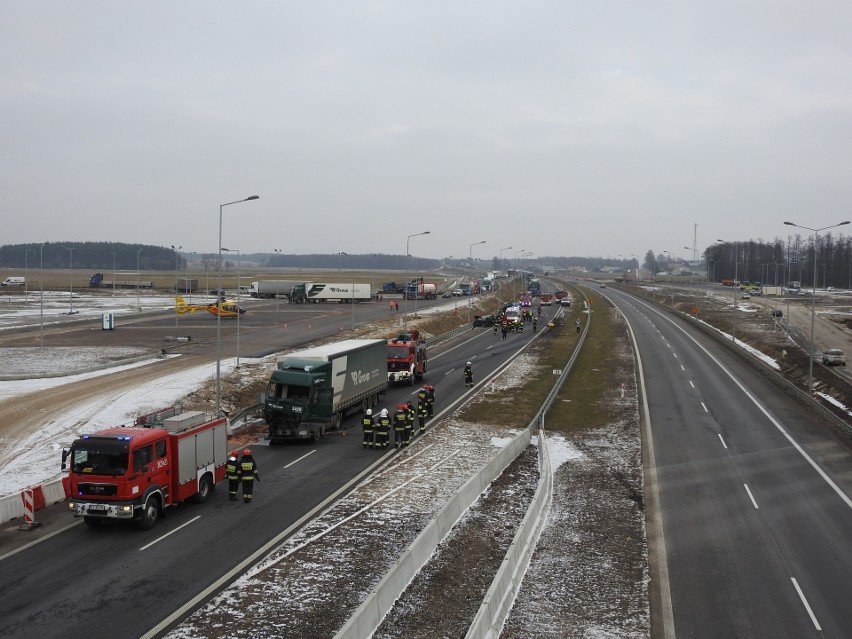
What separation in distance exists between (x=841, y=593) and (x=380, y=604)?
10.8 m

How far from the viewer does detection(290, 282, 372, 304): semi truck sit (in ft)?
368

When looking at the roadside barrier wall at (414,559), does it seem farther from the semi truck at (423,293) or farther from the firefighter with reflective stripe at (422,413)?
the semi truck at (423,293)

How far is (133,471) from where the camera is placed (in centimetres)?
1888

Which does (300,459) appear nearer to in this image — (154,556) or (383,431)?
(383,431)

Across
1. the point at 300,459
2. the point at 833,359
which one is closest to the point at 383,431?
the point at 300,459

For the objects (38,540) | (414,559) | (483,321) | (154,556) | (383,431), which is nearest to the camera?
(414,559)

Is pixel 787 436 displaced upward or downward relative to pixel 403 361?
downward

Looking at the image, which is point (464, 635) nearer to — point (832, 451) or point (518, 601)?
point (518, 601)

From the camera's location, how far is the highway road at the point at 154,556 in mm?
14523

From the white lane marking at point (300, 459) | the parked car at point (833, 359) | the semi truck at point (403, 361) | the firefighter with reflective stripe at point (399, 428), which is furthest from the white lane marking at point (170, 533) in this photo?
the parked car at point (833, 359)

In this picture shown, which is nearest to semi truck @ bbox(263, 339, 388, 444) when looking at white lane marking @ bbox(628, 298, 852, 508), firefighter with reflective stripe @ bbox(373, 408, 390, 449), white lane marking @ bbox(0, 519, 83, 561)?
firefighter with reflective stripe @ bbox(373, 408, 390, 449)

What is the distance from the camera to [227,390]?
40156 mm

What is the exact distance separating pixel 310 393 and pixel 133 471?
11760 mm

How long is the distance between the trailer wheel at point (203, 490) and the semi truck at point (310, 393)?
705 centimetres
